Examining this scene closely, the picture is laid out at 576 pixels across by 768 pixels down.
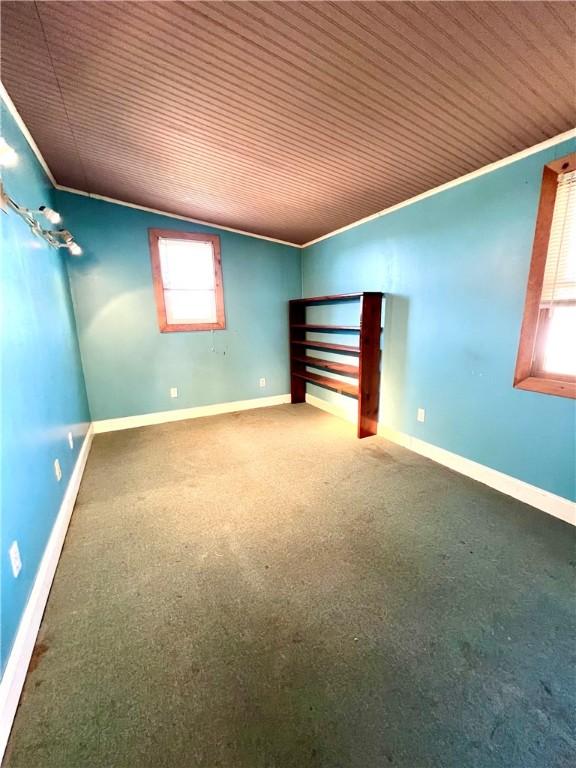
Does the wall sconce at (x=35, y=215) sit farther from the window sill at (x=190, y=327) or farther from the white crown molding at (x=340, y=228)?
the window sill at (x=190, y=327)

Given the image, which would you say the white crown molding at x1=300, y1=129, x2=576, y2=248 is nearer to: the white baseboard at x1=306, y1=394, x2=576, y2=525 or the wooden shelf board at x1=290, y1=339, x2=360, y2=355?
the wooden shelf board at x1=290, y1=339, x2=360, y2=355

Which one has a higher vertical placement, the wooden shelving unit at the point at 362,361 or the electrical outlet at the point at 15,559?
the wooden shelving unit at the point at 362,361

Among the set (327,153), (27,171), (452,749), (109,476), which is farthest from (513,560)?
(27,171)

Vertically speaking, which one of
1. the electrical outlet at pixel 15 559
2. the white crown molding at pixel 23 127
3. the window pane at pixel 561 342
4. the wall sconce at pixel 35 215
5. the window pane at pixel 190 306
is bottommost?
the electrical outlet at pixel 15 559

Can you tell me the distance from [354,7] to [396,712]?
2387mm

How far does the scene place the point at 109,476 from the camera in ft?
8.21

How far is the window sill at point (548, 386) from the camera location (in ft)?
5.93

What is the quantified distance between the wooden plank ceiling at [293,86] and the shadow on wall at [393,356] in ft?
3.23

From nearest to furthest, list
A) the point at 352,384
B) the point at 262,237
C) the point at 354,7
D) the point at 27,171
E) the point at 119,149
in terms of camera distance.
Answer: the point at 354,7, the point at 27,171, the point at 119,149, the point at 352,384, the point at 262,237

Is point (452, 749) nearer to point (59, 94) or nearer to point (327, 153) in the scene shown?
point (327, 153)

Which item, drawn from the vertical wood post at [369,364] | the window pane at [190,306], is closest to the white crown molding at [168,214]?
the window pane at [190,306]

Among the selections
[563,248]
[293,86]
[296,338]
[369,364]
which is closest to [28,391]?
[293,86]

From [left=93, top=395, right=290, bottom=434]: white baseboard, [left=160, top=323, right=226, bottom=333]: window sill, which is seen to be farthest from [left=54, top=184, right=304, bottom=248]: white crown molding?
[left=93, top=395, right=290, bottom=434]: white baseboard

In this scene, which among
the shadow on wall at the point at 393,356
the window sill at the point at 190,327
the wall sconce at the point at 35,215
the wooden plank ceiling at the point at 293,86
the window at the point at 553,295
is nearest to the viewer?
the wooden plank ceiling at the point at 293,86
